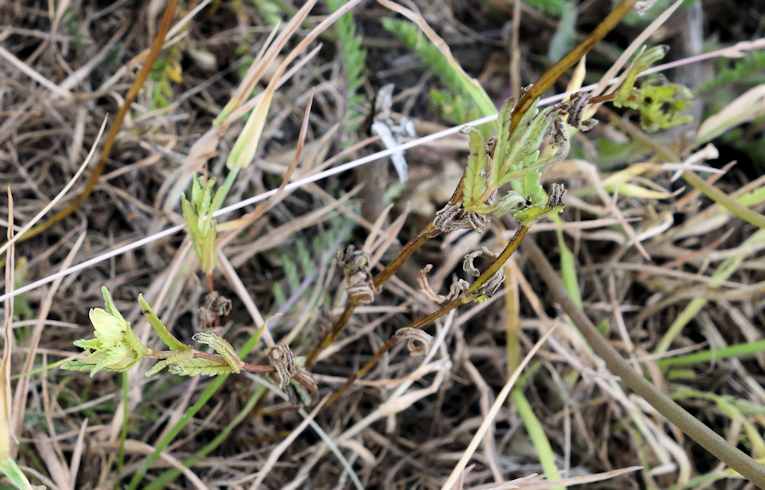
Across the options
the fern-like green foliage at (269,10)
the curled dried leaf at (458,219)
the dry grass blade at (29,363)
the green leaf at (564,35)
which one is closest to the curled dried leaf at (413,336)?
the curled dried leaf at (458,219)

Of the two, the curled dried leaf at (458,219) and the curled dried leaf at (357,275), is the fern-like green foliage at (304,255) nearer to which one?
the curled dried leaf at (357,275)

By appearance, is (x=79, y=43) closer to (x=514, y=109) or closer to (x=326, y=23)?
(x=326, y=23)

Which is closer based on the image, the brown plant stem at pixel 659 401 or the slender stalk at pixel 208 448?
the brown plant stem at pixel 659 401

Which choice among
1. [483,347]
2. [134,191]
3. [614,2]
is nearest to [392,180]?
[483,347]

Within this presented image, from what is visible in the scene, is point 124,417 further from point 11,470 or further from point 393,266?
point 393,266

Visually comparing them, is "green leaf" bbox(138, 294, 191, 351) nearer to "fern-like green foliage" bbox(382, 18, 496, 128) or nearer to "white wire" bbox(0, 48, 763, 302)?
"white wire" bbox(0, 48, 763, 302)
